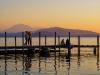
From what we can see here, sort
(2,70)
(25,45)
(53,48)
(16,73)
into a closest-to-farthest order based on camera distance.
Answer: (16,73) → (2,70) → (25,45) → (53,48)

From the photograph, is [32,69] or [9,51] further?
[9,51]

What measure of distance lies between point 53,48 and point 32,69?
22061 millimetres

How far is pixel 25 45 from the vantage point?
5519 centimetres

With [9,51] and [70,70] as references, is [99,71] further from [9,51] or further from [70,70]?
[9,51]

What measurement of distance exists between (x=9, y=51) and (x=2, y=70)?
2099cm

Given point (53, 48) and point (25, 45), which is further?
point (53, 48)

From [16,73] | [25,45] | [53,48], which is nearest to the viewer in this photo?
[16,73]

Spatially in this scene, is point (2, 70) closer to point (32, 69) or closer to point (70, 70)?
point (32, 69)

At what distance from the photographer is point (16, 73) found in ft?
112

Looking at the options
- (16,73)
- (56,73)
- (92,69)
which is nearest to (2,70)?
(16,73)

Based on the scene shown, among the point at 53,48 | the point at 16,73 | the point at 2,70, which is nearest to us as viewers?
the point at 16,73

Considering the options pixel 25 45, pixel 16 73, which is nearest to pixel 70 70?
pixel 16 73

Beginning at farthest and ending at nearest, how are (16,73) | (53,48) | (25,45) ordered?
(53,48)
(25,45)
(16,73)

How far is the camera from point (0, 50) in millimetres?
58062
